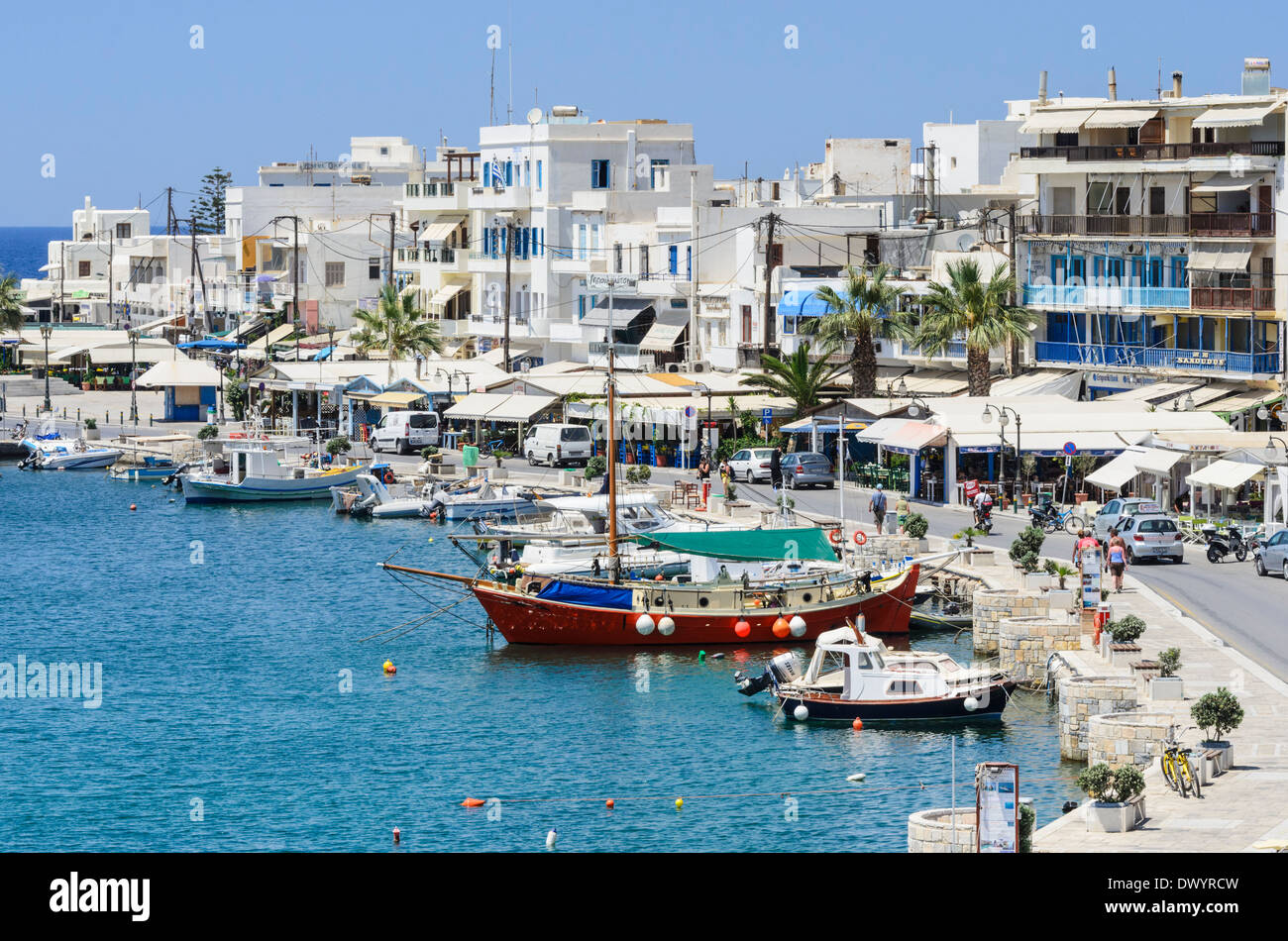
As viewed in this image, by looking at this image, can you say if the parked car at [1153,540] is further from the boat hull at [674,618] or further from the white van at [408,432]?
the white van at [408,432]

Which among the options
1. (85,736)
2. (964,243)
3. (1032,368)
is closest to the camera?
(85,736)

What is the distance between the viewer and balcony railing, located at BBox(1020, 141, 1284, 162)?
6175cm

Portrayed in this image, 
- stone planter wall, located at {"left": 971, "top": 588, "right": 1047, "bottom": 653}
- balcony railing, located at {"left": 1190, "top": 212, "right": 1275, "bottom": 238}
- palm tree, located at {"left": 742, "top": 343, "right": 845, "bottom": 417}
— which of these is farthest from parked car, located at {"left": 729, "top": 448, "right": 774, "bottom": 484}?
stone planter wall, located at {"left": 971, "top": 588, "right": 1047, "bottom": 653}

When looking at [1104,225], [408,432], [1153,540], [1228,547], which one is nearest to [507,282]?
[408,432]

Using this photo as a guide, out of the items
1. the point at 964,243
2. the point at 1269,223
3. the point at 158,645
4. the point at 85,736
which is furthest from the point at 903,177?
the point at 85,736

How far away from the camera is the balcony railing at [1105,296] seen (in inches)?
2484

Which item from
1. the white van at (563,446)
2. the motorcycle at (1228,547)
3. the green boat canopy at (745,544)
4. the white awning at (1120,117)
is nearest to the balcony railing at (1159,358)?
the white awning at (1120,117)

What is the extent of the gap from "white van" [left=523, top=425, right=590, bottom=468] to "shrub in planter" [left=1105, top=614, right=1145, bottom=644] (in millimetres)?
40305

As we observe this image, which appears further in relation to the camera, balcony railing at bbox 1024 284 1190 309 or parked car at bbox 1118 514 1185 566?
balcony railing at bbox 1024 284 1190 309

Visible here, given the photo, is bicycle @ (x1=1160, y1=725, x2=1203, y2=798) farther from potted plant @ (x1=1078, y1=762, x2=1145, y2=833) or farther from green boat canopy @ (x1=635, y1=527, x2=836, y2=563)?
green boat canopy @ (x1=635, y1=527, x2=836, y2=563)

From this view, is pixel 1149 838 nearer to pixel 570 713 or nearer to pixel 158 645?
pixel 570 713
